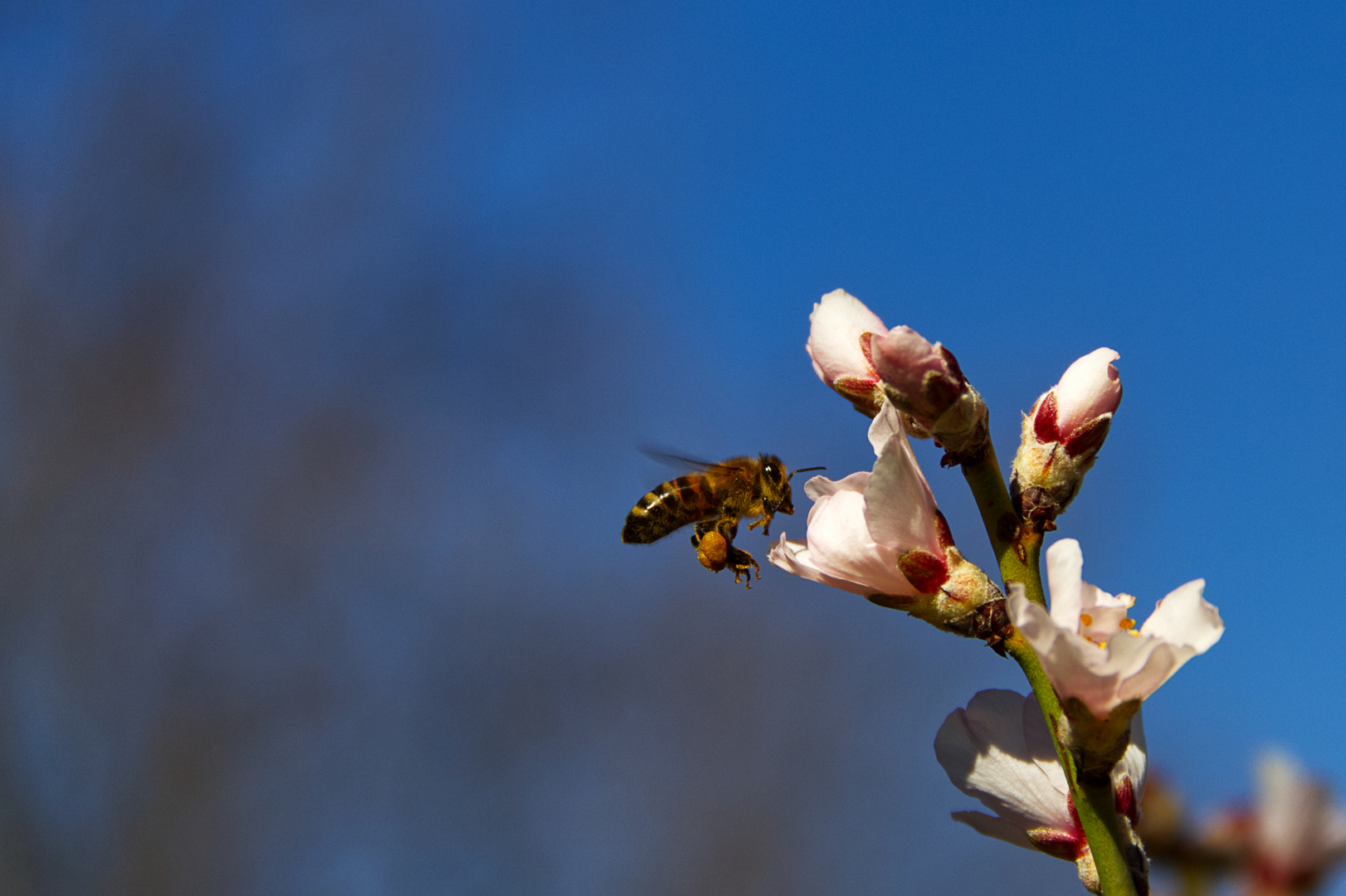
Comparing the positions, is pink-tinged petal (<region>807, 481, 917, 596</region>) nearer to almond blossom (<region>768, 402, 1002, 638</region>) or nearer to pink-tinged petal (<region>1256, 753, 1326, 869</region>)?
almond blossom (<region>768, 402, 1002, 638</region>)

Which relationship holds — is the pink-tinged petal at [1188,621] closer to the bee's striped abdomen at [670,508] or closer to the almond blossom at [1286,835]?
the almond blossom at [1286,835]

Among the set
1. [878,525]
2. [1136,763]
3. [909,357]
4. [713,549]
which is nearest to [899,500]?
[878,525]

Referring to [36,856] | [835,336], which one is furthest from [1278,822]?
[36,856]

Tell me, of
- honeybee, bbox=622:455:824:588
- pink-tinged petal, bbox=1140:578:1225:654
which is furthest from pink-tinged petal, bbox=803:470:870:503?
honeybee, bbox=622:455:824:588

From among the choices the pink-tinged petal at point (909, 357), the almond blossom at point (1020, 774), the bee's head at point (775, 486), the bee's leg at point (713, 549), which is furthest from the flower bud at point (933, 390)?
the bee's head at point (775, 486)

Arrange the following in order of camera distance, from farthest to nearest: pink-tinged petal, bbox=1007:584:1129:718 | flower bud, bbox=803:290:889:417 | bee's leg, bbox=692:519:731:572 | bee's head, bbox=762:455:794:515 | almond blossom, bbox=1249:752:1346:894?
bee's head, bbox=762:455:794:515 → bee's leg, bbox=692:519:731:572 → almond blossom, bbox=1249:752:1346:894 → flower bud, bbox=803:290:889:417 → pink-tinged petal, bbox=1007:584:1129:718

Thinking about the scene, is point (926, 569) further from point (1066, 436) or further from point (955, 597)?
point (1066, 436)
